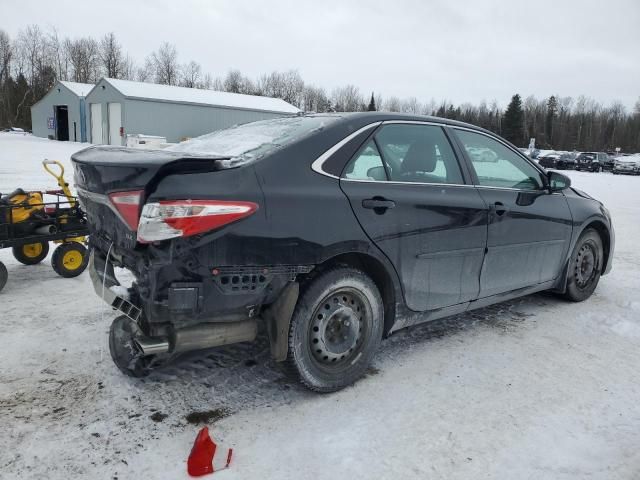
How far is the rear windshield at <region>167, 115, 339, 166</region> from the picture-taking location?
2.92 m

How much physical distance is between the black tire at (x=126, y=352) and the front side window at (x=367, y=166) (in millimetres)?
1641

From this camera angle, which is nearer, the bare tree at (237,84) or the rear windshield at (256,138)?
the rear windshield at (256,138)

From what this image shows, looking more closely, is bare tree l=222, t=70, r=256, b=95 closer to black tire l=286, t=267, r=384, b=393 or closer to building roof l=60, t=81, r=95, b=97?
building roof l=60, t=81, r=95, b=97

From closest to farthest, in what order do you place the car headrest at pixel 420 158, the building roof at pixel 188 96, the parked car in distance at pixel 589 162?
the car headrest at pixel 420 158 < the building roof at pixel 188 96 < the parked car in distance at pixel 589 162

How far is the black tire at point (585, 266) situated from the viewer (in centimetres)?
495

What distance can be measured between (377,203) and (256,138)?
91 centimetres

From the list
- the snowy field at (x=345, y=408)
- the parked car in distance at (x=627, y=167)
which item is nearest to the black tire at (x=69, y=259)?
the snowy field at (x=345, y=408)

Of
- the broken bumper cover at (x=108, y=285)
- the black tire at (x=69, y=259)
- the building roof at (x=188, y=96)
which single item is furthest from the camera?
the building roof at (x=188, y=96)

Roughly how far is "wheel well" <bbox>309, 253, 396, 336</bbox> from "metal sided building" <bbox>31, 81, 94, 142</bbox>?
42.2 meters

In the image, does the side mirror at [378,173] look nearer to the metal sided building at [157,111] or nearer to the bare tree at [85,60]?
the metal sided building at [157,111]

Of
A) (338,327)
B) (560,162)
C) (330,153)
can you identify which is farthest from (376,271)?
(560,162)

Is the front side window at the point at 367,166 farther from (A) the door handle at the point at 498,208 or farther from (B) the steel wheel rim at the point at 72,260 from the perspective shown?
(B) the steel wheel rim at the point at 72,260

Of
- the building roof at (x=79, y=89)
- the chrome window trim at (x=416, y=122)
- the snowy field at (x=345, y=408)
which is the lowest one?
the snowy field at (x=345, y=408)

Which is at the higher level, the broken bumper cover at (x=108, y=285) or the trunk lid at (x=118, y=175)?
the trunk lid at (x=118, y=175)
